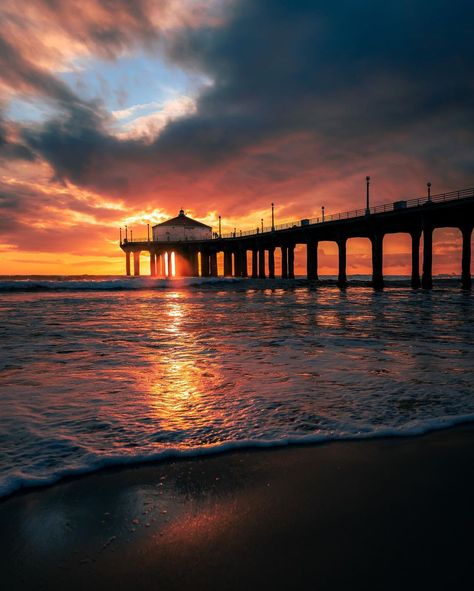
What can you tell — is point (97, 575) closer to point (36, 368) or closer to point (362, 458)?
point (362, 458)

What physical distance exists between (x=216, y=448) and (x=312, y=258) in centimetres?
6375

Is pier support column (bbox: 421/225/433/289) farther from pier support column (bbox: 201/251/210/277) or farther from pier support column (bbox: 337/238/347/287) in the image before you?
pier support column (bbox: 201/251/210/277)

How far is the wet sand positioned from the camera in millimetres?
2125

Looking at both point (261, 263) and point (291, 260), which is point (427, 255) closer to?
point (291, 260)

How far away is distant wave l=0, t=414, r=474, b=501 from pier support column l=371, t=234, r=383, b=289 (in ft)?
153

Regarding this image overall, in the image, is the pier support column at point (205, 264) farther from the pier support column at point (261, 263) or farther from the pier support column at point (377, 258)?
the pier support column at point (377, 258)

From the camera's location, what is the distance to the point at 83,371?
7219mm

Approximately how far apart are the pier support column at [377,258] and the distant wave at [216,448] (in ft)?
153

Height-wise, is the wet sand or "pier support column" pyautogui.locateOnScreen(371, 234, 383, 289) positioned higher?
"pier support column" pyautogui.locateOnScreen(371, 234, 383, 289)

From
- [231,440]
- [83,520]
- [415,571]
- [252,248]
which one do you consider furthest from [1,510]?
[252,248]

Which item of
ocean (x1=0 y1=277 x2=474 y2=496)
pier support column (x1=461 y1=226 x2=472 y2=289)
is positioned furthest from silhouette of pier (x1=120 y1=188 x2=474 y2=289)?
ocean (x1=0 y1=277 x2=474 y2=496)

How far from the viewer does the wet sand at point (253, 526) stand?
212 cm

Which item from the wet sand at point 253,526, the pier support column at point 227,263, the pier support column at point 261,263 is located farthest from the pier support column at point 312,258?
the wet sand at point 253,526

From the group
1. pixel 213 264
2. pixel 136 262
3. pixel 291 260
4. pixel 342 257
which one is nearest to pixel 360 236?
pixel 342 257
